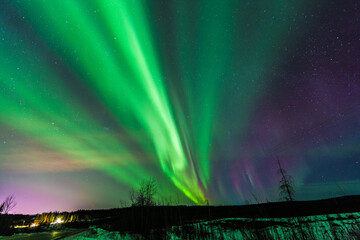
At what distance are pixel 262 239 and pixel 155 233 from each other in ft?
30.9

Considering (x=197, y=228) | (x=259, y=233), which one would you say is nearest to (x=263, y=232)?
(x=259, y=233)

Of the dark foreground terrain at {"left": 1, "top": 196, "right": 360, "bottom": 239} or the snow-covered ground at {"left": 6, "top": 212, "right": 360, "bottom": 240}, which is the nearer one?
the snow-covered ground at {"left": 6, "top": 212, "right": 360, "bottom": 240}

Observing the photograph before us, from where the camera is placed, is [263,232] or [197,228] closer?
[263,232]

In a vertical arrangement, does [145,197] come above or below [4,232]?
above

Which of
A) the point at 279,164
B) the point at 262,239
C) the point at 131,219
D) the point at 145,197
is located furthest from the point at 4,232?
the point at 279,164

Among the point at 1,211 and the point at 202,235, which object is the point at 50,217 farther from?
the point at 202,235

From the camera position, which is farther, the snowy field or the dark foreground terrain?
the dark foreground terrain

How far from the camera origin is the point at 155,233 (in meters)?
15.9

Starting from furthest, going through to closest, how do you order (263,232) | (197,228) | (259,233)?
(197,228), (259,233), (263,232)

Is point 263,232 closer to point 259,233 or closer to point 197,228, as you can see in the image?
point 259,233

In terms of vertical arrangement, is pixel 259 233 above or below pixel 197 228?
below

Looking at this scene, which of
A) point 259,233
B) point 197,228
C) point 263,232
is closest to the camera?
point 263,232

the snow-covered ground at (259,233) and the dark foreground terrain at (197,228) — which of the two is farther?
the dark foreground terrain at (197,228)

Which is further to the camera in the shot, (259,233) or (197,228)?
(197,228)
